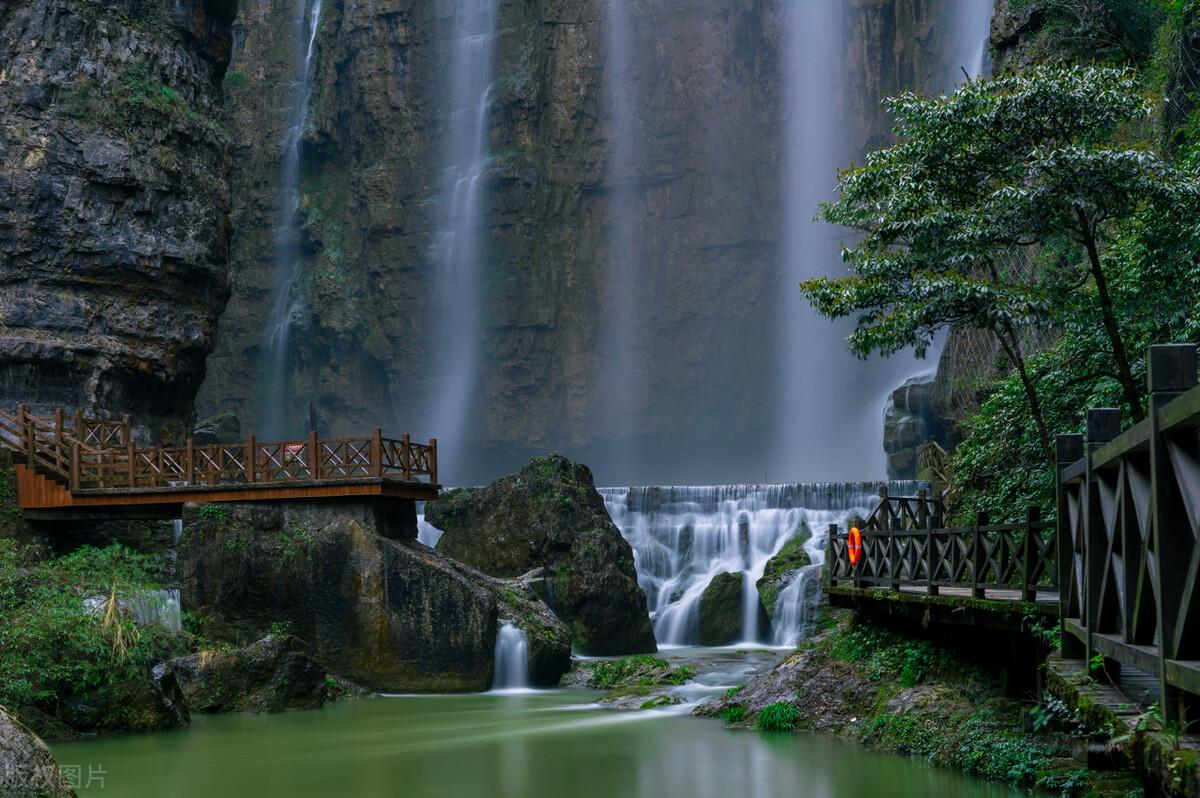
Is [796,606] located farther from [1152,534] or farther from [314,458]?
[1152,534]

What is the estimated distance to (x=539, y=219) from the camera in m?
50.4

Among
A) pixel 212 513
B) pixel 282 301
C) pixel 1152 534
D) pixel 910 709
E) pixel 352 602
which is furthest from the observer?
pixel 282 301

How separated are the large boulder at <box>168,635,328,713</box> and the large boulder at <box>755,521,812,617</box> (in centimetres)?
1075

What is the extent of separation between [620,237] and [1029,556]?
4169cm

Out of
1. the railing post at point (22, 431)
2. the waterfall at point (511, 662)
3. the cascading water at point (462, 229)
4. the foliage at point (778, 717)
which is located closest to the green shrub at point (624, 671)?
the waterfall at point (511, 662)

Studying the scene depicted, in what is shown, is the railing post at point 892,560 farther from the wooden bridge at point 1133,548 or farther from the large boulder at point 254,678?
the large boulder at point 254,678

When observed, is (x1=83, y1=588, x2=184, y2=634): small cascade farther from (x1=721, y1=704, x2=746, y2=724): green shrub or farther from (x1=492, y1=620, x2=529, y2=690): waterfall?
(x1=721, y1=704, x2=746, y2=724): green shrub

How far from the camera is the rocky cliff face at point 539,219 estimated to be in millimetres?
50688

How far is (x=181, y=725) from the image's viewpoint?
1603 centimetres

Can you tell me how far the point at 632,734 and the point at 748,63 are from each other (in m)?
42.1

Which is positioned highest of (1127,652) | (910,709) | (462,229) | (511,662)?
A: (462,229)

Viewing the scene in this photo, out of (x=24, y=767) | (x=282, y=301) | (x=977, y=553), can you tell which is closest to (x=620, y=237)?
(x=282, y=301)

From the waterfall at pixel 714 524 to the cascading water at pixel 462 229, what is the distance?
765 inches

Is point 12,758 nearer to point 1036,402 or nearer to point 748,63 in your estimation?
point 1036,402
